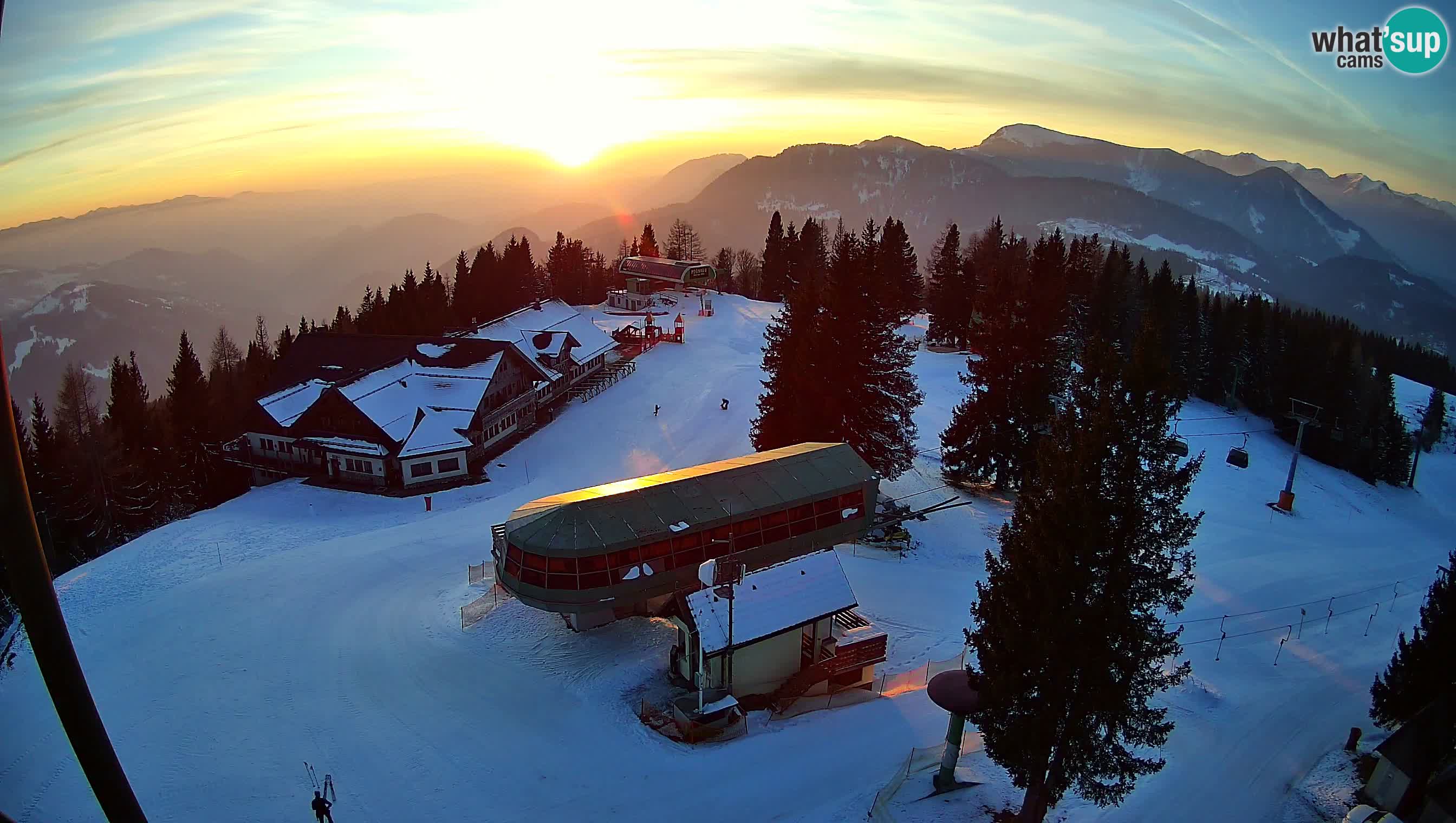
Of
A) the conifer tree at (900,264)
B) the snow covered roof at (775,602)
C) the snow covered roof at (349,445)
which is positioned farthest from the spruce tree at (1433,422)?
the snow covered roof at (349,445)

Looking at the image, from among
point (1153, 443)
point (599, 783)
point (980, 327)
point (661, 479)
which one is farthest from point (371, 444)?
point (1153, 443)

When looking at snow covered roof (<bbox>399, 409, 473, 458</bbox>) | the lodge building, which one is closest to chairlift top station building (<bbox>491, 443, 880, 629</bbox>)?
snow covered roof (<bbox>399, 409, 473, 458</bbox>)

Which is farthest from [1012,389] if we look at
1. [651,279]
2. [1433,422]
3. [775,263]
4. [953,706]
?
[1433,422]

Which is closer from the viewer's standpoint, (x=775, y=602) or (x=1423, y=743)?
(x=1423, y=743)

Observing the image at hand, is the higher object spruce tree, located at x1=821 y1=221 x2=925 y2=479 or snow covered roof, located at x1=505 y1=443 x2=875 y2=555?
spruce tree, located at x1=821 y1=221 x2=925 y2=479

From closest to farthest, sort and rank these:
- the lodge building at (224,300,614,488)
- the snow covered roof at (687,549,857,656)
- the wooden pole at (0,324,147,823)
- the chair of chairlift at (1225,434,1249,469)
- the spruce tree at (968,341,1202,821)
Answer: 1. the wooden pole at (0,324,147,823)
2. the spruce tree at (968,341,1202,821)
3. the snow covered roof at (687,549,857,656)
4. the lodge building at (224,300,614,488)
5. the chair of chairlift at (1225,434,1249,469)

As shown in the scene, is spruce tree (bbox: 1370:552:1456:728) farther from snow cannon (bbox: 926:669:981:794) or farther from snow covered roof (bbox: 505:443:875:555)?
snow covered roof (bbox: 505:443:875:555)

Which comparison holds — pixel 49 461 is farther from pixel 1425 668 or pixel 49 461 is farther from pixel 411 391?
pixel 1425 668
